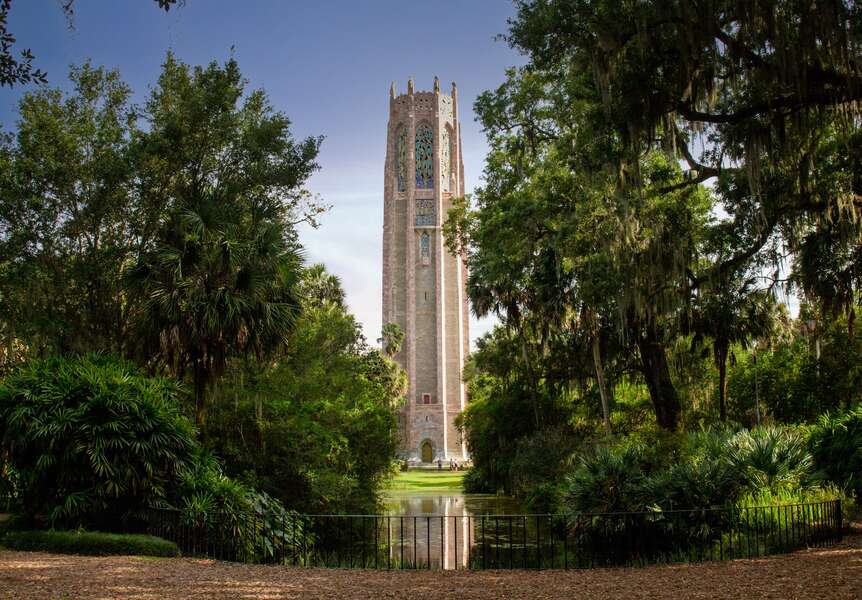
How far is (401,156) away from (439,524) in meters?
63.6

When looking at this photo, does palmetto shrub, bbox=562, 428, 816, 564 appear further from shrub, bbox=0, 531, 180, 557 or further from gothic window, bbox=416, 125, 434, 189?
gothic window, bbox=416, 125, 434, 189

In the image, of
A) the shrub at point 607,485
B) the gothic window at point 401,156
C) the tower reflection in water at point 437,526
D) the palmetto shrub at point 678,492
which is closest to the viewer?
the palmetto shrub at point 678,492

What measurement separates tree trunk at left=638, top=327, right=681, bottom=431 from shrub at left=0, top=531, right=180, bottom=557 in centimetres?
1668

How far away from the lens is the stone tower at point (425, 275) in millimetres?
77000

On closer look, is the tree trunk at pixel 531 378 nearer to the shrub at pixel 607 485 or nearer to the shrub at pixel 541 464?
the shrub at pixel 541 464

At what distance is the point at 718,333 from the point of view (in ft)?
79.6

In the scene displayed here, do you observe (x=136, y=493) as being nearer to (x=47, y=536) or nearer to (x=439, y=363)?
(x=47, y=536)

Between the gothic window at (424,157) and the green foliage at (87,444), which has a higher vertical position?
the gothic window at (424,157)

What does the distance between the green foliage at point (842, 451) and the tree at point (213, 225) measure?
38.3 feet

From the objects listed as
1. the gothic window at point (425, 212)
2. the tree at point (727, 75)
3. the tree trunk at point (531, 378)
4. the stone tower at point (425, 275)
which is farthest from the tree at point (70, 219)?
the gothic window at point (425, 212)

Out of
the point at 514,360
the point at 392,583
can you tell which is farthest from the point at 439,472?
the point at 392,583

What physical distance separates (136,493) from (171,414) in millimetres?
1486

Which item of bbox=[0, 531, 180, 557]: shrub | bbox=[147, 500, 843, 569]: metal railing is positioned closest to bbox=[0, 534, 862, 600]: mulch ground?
bbox=[0, 531, 180, 557]: shrub

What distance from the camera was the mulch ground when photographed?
8.42 m
